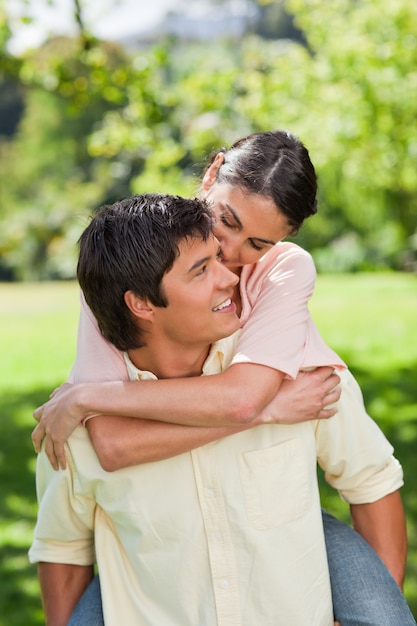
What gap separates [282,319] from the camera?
6.55ft

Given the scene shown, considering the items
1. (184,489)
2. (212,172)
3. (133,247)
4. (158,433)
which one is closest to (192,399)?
Answer: (158,433)

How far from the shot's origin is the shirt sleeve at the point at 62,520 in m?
1.97

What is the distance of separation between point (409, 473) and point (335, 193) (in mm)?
16561

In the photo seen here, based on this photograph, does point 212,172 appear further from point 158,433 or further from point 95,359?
point 158,433

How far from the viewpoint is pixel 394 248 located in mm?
21141

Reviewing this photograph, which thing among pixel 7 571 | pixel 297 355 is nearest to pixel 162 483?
pixel 297 355

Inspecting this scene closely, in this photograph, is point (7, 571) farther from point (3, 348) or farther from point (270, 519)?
point (3, 348)

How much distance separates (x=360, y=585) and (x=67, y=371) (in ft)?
25.7

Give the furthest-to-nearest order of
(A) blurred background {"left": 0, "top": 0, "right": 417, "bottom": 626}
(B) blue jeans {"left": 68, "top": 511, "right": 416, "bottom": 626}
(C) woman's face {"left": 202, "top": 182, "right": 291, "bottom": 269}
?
(A) blurred background {"left": 0, "top": 0, "right": 417, "bottom": 626}, (C) woman's face {"left": 202, "top": 182, "right": 291, "bottom": 269}, (B) blue jeans {"left": 68, "top": 511, "right": 416, "bottom": 626}

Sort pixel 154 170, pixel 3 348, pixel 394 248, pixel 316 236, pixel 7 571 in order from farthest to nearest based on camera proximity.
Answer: pixel 316 236
pixel 394 248
pixel 154 170
pixel 3 348
pixel 7 571

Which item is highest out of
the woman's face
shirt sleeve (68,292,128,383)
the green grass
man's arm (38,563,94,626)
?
the woman's face

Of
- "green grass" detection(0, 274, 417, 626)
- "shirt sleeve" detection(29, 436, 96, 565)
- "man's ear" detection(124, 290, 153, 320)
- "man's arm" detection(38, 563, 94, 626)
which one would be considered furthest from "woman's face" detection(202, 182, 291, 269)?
"green grass" detection(0, 274, 417, 626)

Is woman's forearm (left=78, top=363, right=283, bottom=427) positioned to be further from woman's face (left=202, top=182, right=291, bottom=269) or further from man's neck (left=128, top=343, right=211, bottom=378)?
woman's face (left=202, top=182, right=291, bottom=269)

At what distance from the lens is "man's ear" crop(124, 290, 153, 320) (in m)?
1.87
